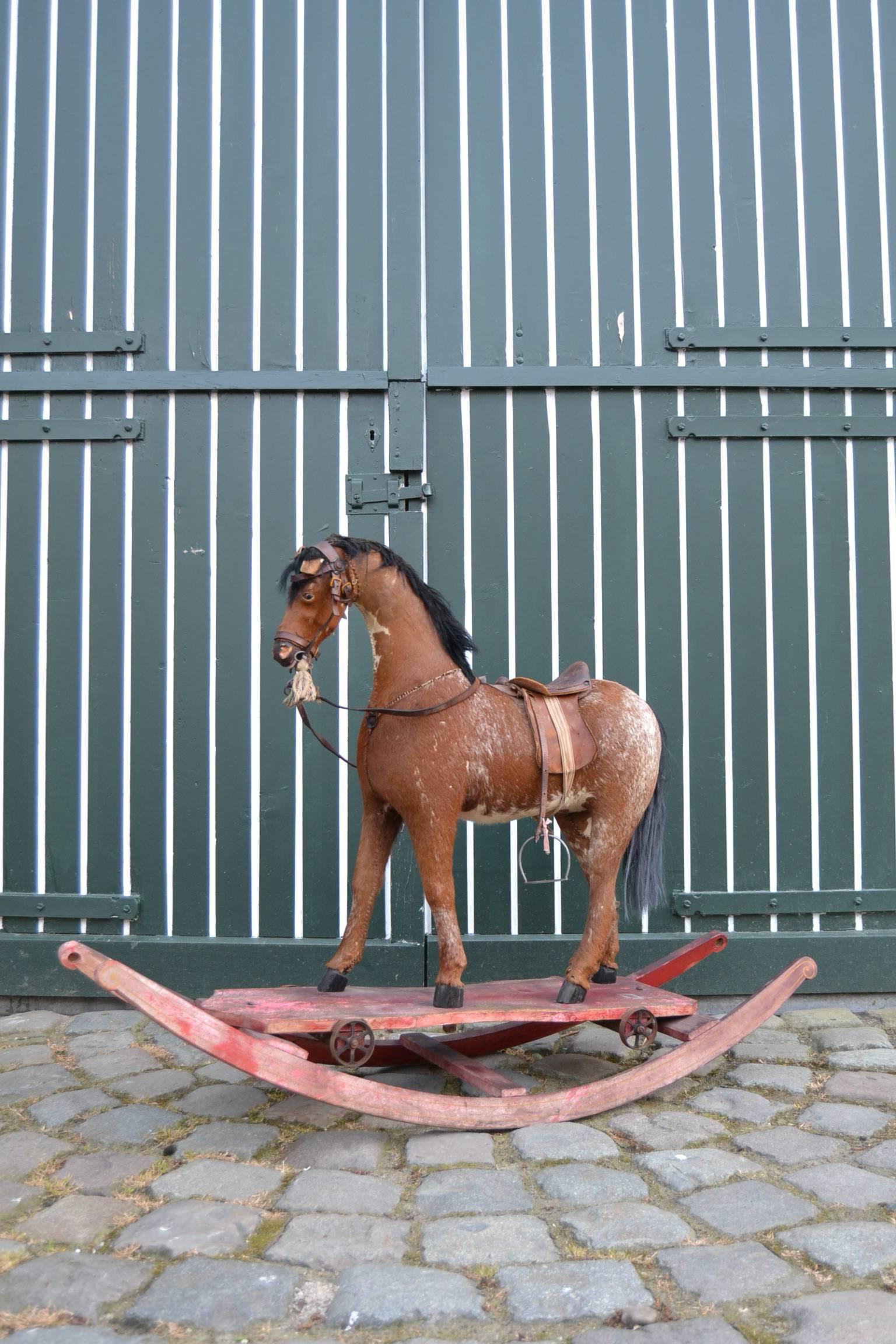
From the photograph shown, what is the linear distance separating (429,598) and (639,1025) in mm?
1469

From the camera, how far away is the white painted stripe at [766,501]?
4.29 meters

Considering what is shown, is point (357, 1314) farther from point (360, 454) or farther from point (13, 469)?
point (13, 469)

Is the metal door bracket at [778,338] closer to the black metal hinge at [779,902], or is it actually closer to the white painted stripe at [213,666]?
the white painted stripe at [213,666]

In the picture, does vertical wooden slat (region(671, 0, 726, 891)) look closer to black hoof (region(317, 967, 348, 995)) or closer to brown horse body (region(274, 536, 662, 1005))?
brown horse body (region(274, 536, 662, 1005))

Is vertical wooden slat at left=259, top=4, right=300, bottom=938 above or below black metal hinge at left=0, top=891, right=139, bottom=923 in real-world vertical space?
above

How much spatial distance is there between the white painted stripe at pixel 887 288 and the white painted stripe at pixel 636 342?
3.45 ft

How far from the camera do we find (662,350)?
4.36 metres

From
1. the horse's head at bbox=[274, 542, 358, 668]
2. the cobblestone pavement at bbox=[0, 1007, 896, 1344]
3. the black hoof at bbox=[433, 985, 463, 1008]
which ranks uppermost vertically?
the horse's head at bbox=[274, 542, 358, 668]

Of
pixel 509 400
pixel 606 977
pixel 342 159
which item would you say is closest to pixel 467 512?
pixel 509 400

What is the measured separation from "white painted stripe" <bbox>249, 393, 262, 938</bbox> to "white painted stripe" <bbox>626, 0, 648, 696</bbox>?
5.17 feet

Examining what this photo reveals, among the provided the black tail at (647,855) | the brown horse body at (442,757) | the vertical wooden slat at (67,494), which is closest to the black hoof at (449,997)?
the brown horse body at (442,757)

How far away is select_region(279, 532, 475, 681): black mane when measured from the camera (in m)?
3.13

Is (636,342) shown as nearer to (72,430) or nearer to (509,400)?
(509,400)

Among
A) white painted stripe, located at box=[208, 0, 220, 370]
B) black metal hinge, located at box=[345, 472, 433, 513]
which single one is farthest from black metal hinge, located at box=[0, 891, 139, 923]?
white painted stripe, located at box=[208, 0, 220, 370]
